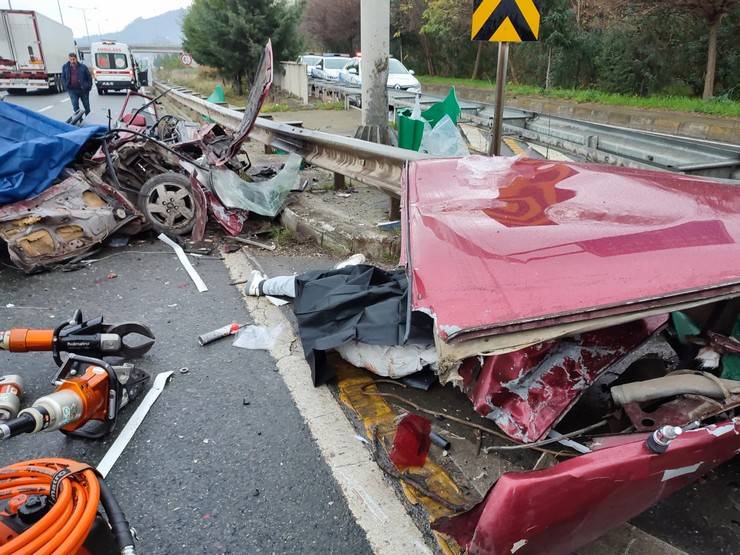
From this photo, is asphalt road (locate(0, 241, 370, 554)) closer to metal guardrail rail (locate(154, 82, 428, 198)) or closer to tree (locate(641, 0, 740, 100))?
metal guardrail rail (locate(154, 82, 428, 198))

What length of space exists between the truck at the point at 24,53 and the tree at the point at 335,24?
21231 millimetres

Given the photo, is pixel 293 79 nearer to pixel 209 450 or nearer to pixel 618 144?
pixel 618 144

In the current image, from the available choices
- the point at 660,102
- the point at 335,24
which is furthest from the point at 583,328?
the point at 335,24

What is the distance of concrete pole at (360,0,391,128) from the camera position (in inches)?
230

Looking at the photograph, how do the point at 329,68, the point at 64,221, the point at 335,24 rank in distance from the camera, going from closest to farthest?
the point at 64,221, the point at 329,68, the point at 335,24

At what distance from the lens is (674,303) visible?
1.64 meters

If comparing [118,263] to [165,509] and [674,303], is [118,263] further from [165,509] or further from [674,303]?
[674,303]

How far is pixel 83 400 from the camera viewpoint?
237cm

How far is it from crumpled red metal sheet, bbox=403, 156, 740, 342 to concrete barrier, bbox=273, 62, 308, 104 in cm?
2014

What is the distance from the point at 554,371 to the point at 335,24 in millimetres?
48336

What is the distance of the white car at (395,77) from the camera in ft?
64.8

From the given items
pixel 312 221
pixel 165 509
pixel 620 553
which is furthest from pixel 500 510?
pixel 312 221

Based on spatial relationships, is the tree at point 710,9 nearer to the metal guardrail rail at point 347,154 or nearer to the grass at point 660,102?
the grass at point 660,102

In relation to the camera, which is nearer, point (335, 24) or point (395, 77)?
point (395, 77)
